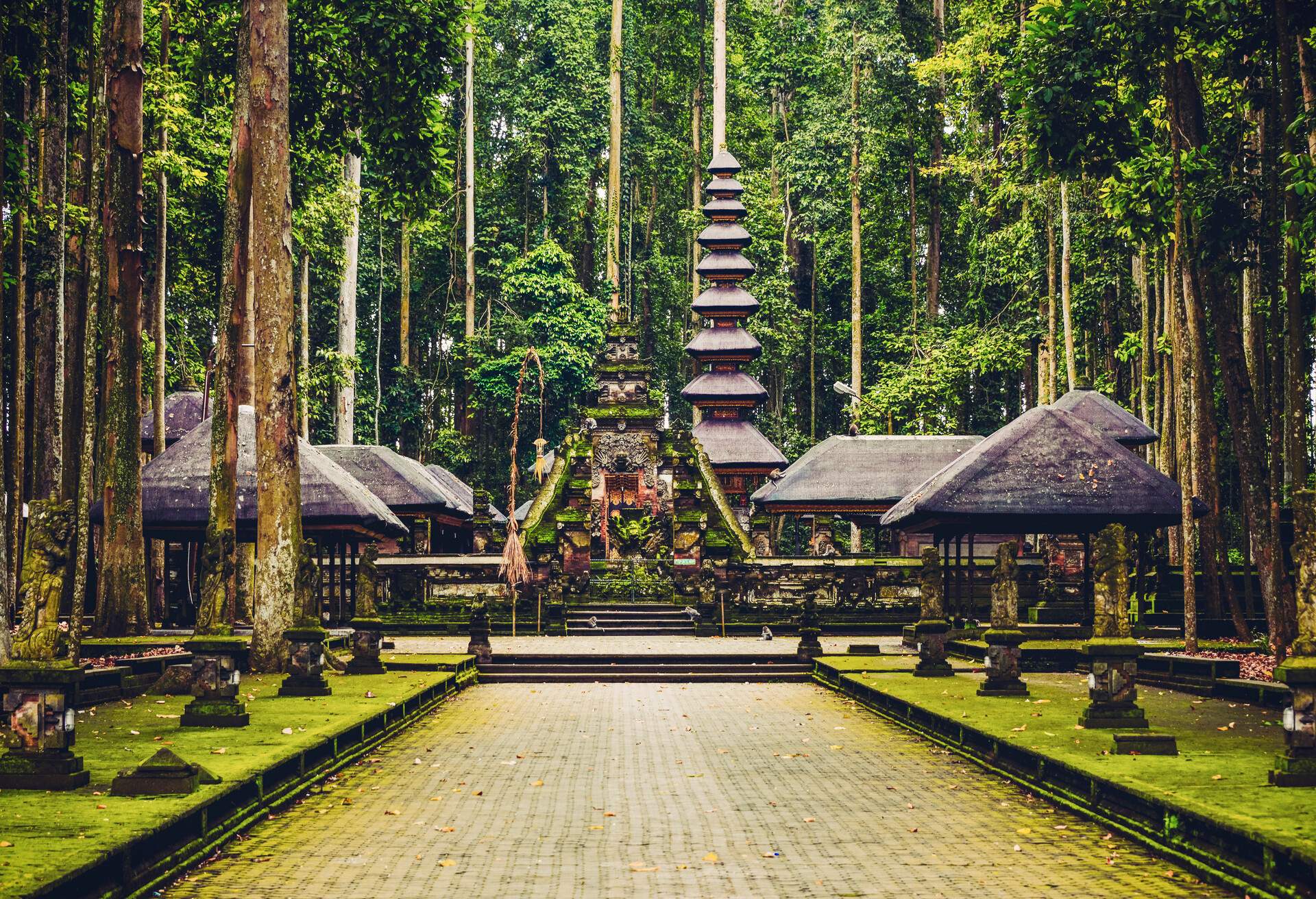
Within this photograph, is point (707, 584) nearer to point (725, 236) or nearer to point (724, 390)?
point (724, 390)

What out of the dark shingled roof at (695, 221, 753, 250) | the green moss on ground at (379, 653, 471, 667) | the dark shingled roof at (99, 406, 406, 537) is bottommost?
the green moss on ground at (379, 653, 471, 667)

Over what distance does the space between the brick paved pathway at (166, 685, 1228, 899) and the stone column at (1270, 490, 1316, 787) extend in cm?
121

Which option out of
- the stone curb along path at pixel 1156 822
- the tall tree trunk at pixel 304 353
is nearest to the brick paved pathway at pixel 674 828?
the stone curb along path at pixel 1156 822

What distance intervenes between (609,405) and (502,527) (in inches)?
169

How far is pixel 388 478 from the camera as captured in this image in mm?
31781

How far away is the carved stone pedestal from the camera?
11.3 m

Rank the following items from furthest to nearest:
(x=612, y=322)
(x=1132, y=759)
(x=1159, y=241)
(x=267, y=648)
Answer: (x=612, y=322)
(x=1159, y=241)
(x=267, y=648)
(x=1132, y=759)

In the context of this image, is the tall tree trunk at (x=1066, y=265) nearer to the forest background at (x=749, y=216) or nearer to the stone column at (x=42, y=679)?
the forest background at (x=749, y=216)

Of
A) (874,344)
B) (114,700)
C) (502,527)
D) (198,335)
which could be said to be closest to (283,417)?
(114,700)

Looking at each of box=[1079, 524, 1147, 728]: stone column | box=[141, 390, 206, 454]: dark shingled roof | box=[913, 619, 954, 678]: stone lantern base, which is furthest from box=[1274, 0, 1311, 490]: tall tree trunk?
box=[141, 390, 206, 454]: dark shingled roof

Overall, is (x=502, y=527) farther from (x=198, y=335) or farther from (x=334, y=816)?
(x=334, y=816)

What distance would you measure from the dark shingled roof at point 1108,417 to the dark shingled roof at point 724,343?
13358mm

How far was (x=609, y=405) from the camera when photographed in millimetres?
35688

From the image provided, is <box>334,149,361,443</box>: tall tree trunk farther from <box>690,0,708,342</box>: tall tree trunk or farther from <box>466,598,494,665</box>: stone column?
<box>690,0,708,342</box>: tall tree trunk
